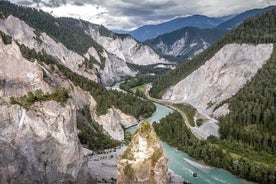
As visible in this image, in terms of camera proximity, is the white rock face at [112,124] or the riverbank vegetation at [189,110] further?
the riverbank vegetation at [189,110]

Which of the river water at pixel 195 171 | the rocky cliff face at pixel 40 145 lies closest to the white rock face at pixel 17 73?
the rocky cliff face at pixel 40 145

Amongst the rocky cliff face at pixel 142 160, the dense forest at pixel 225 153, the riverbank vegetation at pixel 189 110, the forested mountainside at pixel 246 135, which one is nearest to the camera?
the rocky cliff face at pixel 142 160

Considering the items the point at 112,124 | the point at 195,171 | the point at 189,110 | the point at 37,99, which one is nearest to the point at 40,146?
the point at 37,99

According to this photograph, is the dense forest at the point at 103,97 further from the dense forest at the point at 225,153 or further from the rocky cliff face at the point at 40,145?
the rocky cliff face at the point at 40,145

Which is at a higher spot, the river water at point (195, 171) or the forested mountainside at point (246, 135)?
the forested mountainside at point (246, 135)

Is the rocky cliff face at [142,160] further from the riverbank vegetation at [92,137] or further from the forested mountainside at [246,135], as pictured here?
the riverbank vegetation at [92,137]

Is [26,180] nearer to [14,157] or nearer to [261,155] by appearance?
[14,157]

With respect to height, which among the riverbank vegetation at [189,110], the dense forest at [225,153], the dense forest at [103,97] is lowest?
the dense forest at [225,153]

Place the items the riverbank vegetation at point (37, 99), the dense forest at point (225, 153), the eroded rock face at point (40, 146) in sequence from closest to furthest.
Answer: the eroded rock face at point (40, 146), the riverbank vegetation at point (37, 99), the dense forest at point (225, 153)
